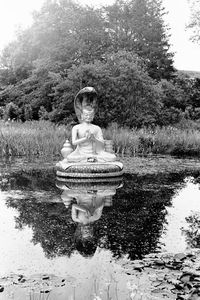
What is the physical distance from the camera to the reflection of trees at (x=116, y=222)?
4.81m

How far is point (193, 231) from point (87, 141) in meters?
5.35

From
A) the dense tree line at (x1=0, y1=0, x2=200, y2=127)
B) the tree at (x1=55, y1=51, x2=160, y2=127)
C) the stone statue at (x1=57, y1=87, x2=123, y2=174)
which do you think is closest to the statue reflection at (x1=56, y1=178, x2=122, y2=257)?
the stone statue at (x1=57, y1=87, x2=123, y2=174)

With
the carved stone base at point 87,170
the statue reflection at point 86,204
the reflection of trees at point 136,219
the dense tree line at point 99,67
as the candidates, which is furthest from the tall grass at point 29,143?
the reflection of trees at point 136,219

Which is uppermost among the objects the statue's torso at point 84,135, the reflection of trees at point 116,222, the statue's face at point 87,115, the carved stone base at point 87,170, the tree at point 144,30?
the tree at point 144,30

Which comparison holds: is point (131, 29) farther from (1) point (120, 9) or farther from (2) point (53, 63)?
(2) point (53, 63)

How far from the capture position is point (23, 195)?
792cm

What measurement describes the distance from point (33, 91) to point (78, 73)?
10.2m

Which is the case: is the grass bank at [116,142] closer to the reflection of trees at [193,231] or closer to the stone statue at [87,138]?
the stone statue at [87,138]

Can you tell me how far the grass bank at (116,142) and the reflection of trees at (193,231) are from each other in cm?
951

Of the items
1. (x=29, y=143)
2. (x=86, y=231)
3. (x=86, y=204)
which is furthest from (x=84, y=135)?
(x=29, y=143)

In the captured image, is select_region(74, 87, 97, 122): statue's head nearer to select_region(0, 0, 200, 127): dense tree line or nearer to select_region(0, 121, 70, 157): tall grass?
select_region(0, 121, 70, 157): tall grass

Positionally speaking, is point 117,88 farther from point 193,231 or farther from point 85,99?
point 193,231

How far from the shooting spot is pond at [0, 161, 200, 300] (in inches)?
142

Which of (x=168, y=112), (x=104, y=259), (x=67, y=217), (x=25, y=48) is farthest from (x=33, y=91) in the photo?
(x=104, y=259)
